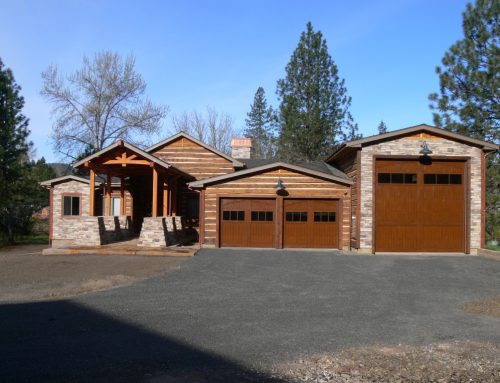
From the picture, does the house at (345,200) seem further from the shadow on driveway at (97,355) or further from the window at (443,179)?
the shadow on driveway at (97,355)

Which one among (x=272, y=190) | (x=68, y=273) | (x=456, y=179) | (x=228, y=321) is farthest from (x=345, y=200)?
(x=228, y=321)

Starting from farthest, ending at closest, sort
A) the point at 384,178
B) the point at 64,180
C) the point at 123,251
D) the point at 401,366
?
the point at 64,180, the point at 384,178, the point at 123,251, the point at 401,366

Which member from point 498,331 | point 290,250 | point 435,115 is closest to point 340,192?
point 290,250

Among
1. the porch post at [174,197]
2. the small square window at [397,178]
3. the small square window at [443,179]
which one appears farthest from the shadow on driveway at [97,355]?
the small square window at [443,179]

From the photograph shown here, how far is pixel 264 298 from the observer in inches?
379

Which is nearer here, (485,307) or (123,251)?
(485,307)

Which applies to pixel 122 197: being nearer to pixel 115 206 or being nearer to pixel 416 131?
pixel 115 206

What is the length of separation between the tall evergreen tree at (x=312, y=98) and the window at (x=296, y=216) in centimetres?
1548

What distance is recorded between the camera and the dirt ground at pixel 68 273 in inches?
400

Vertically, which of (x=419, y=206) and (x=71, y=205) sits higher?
(x=419, y=206)

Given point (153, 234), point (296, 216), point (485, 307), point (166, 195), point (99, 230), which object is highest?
point (166, 195)

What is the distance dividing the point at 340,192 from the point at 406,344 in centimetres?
1254

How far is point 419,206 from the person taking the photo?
705 inches

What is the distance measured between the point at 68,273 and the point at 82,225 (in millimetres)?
5134
